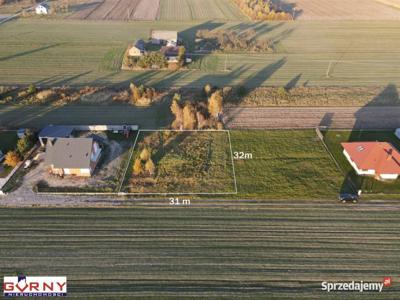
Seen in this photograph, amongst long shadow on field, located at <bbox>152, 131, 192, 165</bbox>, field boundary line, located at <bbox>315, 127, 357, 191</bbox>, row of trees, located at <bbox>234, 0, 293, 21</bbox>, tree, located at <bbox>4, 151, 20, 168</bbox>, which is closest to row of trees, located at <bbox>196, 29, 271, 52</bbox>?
row of trees, located at <bbox>234, 0, 293, 21</bbox>

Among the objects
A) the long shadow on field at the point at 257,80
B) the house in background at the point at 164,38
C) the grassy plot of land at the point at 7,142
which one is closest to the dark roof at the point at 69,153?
the grassy plot of land at the point at 7,142

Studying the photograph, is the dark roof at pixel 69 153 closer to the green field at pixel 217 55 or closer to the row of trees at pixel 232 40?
the green field at pixel 217 55

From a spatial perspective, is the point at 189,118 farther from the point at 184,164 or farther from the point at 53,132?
the point at 53,132

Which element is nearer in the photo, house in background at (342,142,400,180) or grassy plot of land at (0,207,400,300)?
Result: grassy plot of land at (0,207,400,300)

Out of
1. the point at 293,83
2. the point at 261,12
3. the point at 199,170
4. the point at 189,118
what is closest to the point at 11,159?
the point at 199,170

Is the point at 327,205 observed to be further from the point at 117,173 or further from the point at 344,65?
the point at 344,65

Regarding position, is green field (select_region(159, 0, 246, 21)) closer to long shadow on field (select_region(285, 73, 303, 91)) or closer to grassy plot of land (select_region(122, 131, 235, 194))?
long shadow on field (select_region(285, 73, 303, 91))
